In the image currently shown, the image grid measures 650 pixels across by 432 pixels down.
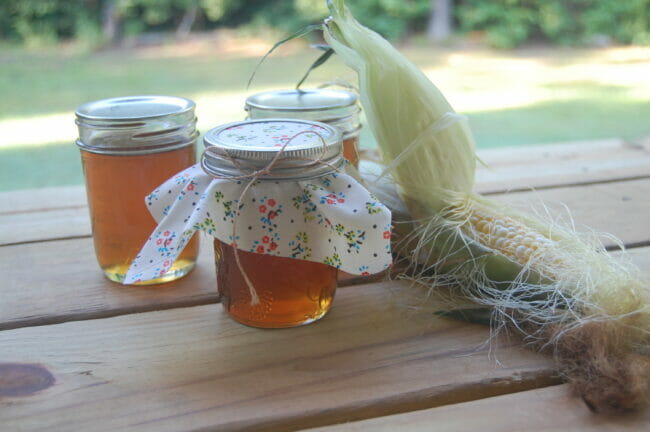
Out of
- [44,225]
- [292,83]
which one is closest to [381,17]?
[292,83]

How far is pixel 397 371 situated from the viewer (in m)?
0.59

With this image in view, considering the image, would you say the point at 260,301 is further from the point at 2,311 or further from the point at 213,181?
the point at 2,311

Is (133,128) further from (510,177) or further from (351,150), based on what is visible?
(510,177)

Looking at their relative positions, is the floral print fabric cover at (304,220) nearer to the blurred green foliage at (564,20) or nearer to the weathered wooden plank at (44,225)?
the weathered wooden plank at (44,225)

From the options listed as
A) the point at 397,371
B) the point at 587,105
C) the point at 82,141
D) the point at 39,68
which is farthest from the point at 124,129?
the point at 39,68

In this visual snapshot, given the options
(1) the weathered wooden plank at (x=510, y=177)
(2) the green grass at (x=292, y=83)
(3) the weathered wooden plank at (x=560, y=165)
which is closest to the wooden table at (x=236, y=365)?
(1) the weathered wooden plank at (x=510, y=177)

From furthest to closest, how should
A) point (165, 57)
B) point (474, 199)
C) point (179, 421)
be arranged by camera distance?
point (165, 57)
point (474, 199)
point (179, 421)

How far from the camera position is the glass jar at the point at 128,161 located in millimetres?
711

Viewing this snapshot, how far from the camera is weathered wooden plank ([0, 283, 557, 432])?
1.74 ft

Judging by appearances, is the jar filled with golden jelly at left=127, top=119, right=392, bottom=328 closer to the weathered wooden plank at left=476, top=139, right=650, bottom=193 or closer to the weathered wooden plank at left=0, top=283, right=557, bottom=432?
the weathered wooden plank at left=0, top=283, right=557, bottom=432

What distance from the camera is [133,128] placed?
704 millimetres

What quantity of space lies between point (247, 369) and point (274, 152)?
185 millimetres

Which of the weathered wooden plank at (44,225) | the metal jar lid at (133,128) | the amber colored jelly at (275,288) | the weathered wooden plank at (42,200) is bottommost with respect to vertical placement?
the weathered wooden plank at (42,200)

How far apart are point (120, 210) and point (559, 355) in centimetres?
46
